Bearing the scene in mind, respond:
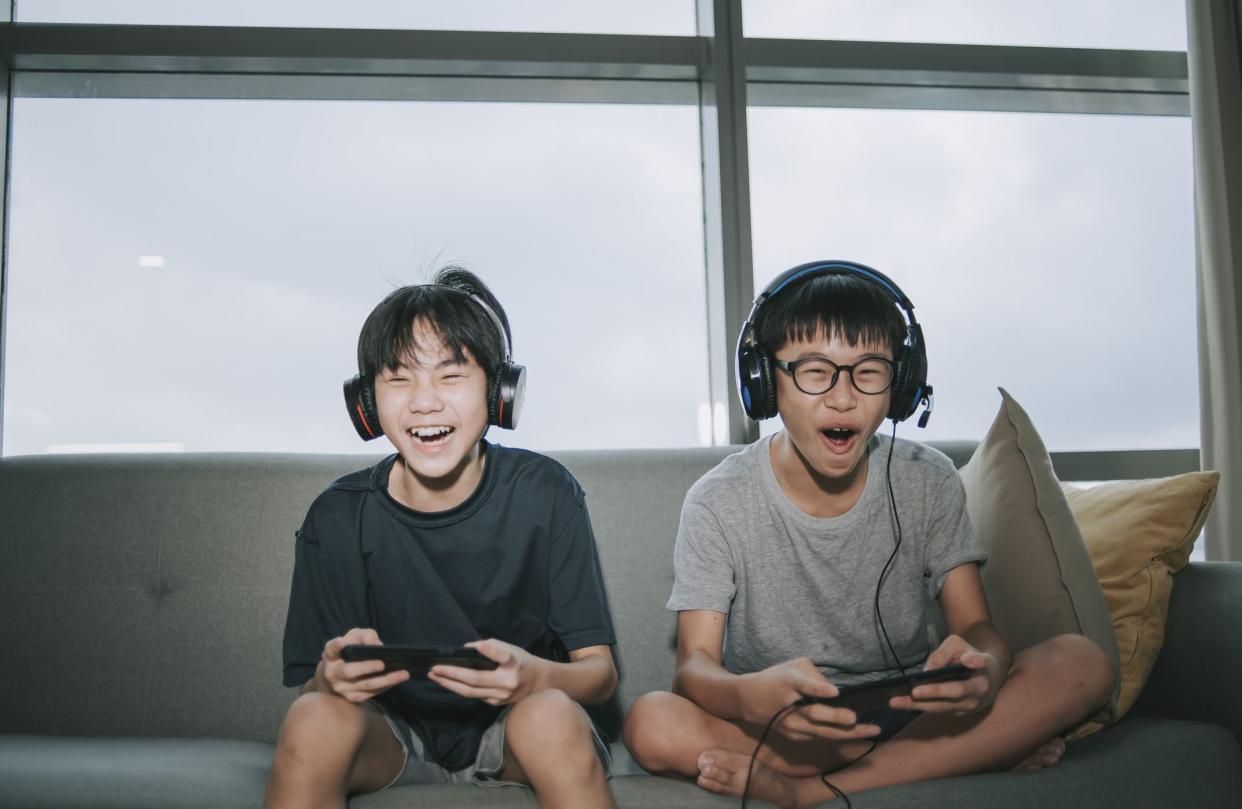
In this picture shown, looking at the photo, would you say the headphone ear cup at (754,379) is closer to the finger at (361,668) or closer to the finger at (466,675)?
the finger at (466,675)

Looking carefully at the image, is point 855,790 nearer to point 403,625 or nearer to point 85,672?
point 403,625

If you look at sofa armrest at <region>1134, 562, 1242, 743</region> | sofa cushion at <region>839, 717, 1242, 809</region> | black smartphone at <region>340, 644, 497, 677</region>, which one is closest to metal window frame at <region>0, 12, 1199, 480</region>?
sofa armrest at <region>1134, 562, 1242, 743</region>

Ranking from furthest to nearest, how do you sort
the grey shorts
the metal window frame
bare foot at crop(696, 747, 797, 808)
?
the metal window frame, the grey shorts, bare foot at crop(696, 747, 797, 808)

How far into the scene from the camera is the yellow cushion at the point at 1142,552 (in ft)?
5.16

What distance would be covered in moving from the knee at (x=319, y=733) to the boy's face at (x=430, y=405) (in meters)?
0.40

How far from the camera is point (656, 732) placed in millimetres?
1340

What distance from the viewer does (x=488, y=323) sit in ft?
5.15

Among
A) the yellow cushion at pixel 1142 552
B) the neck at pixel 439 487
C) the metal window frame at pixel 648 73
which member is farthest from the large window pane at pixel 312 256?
the yellow cushion at pixel 1142 552

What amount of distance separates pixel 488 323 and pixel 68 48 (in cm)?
163

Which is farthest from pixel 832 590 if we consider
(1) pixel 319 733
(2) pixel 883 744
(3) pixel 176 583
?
(3) pixel 176 583

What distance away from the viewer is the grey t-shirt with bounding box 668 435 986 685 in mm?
Result: 1602

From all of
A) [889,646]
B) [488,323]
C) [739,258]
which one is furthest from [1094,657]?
[739,258]

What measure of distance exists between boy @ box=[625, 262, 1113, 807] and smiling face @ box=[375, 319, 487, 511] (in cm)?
41

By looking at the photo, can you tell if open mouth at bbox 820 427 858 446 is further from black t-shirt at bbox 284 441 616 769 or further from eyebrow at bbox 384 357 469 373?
eyebrow at bbox 384 357 469 373
